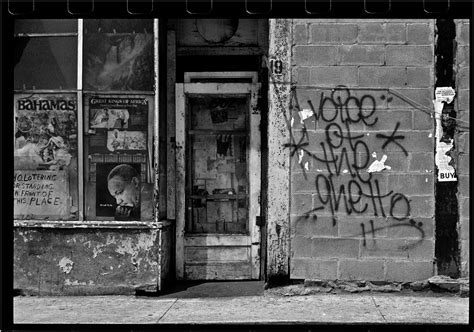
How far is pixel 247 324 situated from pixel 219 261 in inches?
84.0

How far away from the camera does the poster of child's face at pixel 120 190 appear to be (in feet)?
29.5

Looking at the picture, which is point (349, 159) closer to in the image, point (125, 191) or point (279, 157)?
point (279, 157)

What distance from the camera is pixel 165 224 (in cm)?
904

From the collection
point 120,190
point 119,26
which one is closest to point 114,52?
point 119,26

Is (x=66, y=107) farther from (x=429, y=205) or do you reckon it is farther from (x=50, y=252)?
(x=429, y=205)

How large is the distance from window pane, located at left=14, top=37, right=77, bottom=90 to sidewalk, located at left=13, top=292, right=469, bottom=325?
2.58 meters

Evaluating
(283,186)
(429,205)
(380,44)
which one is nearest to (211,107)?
(283,186)

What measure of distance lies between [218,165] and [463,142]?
2.98m

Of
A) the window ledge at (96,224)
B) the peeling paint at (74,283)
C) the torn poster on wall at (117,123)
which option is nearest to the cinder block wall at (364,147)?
the window ledge at (96,224)

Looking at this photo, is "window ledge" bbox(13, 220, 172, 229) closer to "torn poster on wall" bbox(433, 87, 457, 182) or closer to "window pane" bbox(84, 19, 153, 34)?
"window pane" bbox(84, 19, 153, 34)

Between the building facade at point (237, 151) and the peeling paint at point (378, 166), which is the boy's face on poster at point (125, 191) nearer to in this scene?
the building facade at point (237, 151)

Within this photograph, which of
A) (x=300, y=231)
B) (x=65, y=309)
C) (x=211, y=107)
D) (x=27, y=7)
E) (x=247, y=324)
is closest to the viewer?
(x=27, y=7)

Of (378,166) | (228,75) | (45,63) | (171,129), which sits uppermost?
(45,63)

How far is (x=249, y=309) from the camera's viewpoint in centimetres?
805
